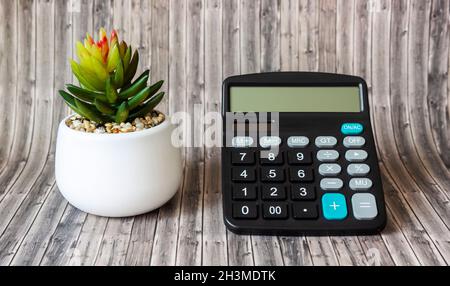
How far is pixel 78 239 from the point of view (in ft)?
1.98

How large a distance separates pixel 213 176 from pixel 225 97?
0.13 metres

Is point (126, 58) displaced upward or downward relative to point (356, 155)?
upward

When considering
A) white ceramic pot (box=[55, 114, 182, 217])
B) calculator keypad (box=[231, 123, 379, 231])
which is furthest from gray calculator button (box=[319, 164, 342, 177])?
white ceramic pot (box=[55, 114, 182, 217])

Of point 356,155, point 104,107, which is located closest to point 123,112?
point 104,107

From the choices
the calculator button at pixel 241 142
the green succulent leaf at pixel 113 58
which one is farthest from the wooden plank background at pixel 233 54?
the green succulent leaf at pixel 113 58

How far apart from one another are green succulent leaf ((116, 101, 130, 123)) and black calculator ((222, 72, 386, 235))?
122 mm

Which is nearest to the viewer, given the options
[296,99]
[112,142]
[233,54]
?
[112,142]

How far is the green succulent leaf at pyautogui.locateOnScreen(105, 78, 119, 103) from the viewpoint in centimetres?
60

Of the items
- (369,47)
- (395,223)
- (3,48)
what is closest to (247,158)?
Answer: (395,223)

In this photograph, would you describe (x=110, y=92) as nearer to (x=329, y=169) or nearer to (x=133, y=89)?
(x=133, y=89)

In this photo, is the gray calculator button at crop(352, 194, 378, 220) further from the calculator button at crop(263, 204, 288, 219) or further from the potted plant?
the potted plant

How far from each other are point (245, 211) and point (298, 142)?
108 mm

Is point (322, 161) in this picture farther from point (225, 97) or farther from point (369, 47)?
point (369, 47)

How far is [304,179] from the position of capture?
0.64 metres
